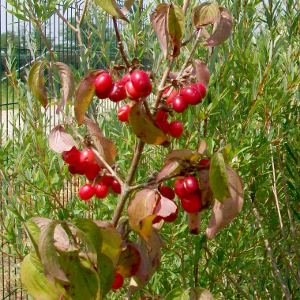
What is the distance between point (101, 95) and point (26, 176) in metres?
0.70

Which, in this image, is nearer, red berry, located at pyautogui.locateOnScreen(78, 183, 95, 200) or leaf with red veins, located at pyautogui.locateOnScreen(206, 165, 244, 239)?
leaf with red veins, located at pyautogui.locateOnScreen(206, 165, 244, 239)

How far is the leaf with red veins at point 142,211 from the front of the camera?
1.88 feet

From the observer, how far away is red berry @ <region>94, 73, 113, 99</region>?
595mm

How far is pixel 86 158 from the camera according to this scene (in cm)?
65

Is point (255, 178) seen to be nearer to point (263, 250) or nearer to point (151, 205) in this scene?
point (263, 250)

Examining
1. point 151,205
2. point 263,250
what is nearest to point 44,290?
point 151,205

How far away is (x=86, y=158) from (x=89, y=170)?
0.8 inches

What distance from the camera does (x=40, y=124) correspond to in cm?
123

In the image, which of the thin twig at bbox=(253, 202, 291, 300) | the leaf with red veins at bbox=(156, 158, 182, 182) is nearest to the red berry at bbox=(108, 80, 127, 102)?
the leaf with red veins at bbox=(156, 158, 182, 182)

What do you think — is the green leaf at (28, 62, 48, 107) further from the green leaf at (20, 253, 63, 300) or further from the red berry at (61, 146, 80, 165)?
the green leaf at (20, 253, 63, 300)

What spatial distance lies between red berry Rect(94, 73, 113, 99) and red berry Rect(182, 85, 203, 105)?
0.32 ft

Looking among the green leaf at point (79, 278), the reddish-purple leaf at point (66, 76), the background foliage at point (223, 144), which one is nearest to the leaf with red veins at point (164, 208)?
the green leaf at point (79, 278)

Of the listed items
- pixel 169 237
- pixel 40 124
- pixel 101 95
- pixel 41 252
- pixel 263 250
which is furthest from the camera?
pixel 263 250

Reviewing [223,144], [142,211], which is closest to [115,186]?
[142,211]
